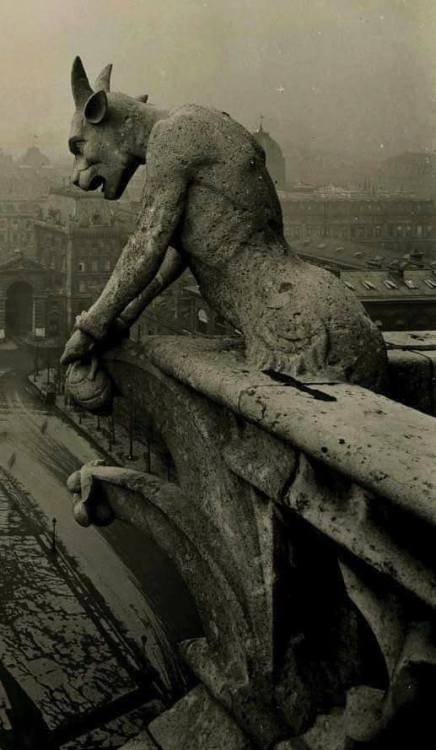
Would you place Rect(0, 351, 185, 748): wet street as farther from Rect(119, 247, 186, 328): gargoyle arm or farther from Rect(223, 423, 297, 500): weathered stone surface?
Rect(223, 423, 297, 500): weathered stone surface

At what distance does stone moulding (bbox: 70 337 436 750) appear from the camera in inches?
154

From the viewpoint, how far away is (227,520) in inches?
228

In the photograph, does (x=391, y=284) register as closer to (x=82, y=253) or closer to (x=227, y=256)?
(x=82, y=253)

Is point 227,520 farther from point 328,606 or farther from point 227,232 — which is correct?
point 227,232

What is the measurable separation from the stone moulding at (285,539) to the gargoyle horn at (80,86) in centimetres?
205

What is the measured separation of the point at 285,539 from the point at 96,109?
143 inches

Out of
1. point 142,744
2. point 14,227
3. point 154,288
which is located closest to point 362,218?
point 14,227

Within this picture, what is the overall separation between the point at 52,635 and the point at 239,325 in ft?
29.5

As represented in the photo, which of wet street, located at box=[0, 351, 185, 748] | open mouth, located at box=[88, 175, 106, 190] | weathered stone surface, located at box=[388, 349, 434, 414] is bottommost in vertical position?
wet street, located at box=[0, 351, 185, 748]

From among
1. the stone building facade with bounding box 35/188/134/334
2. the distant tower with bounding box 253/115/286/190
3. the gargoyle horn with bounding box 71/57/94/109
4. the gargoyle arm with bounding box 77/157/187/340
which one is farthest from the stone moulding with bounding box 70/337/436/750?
the stone building facade with bounding box 35/188/134/334

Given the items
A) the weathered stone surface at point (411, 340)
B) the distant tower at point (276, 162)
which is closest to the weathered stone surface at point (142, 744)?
the weathered stone surface at point (411, 340)

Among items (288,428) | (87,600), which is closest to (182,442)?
(288,428)

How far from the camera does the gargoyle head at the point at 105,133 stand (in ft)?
21.8

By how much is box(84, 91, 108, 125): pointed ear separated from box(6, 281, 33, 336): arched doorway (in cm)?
5599
